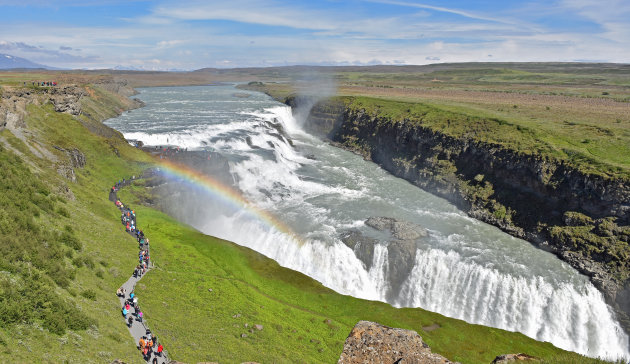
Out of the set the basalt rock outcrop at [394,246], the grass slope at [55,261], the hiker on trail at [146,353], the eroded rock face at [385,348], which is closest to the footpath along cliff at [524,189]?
the basalt rock outcrop at [394,246]

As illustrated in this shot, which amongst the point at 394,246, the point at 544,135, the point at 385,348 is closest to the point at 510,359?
the point at 385,348

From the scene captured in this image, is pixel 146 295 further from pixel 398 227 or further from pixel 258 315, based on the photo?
pixel 398 227

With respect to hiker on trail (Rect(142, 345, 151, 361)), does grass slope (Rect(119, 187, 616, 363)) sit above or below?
below

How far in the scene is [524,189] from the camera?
1965 inches

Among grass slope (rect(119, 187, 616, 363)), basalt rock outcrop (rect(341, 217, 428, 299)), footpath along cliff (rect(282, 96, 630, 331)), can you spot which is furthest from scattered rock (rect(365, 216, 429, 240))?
footpath along cliff (rect(282, 96, 630, 331))

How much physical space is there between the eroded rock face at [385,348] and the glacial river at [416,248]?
29.4m

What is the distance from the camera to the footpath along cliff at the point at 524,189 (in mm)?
37438

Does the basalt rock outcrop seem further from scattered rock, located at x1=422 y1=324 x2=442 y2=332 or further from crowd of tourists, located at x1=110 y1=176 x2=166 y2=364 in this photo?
crowd of tourists, located at x1=110 y1=176 x2=166 y2=364

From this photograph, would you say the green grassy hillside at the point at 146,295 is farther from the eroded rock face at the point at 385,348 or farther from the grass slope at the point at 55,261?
the eroded rock face at the point at 385,348

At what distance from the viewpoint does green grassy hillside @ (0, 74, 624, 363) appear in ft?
58.7

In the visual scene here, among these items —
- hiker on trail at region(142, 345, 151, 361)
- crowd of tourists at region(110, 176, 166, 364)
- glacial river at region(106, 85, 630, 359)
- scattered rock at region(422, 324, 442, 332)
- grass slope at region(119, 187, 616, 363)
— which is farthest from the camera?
glacial river at region(106, 85, 630, 359)

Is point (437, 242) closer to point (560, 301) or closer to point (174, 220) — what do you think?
point (560, 301)

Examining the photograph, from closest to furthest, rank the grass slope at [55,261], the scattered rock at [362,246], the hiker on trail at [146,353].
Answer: the grass slope at [55,261] → the hiker on trail at [146,353] → the scattered rock at [362,246]

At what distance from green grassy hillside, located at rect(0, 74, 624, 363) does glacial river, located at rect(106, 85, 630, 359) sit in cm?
393
